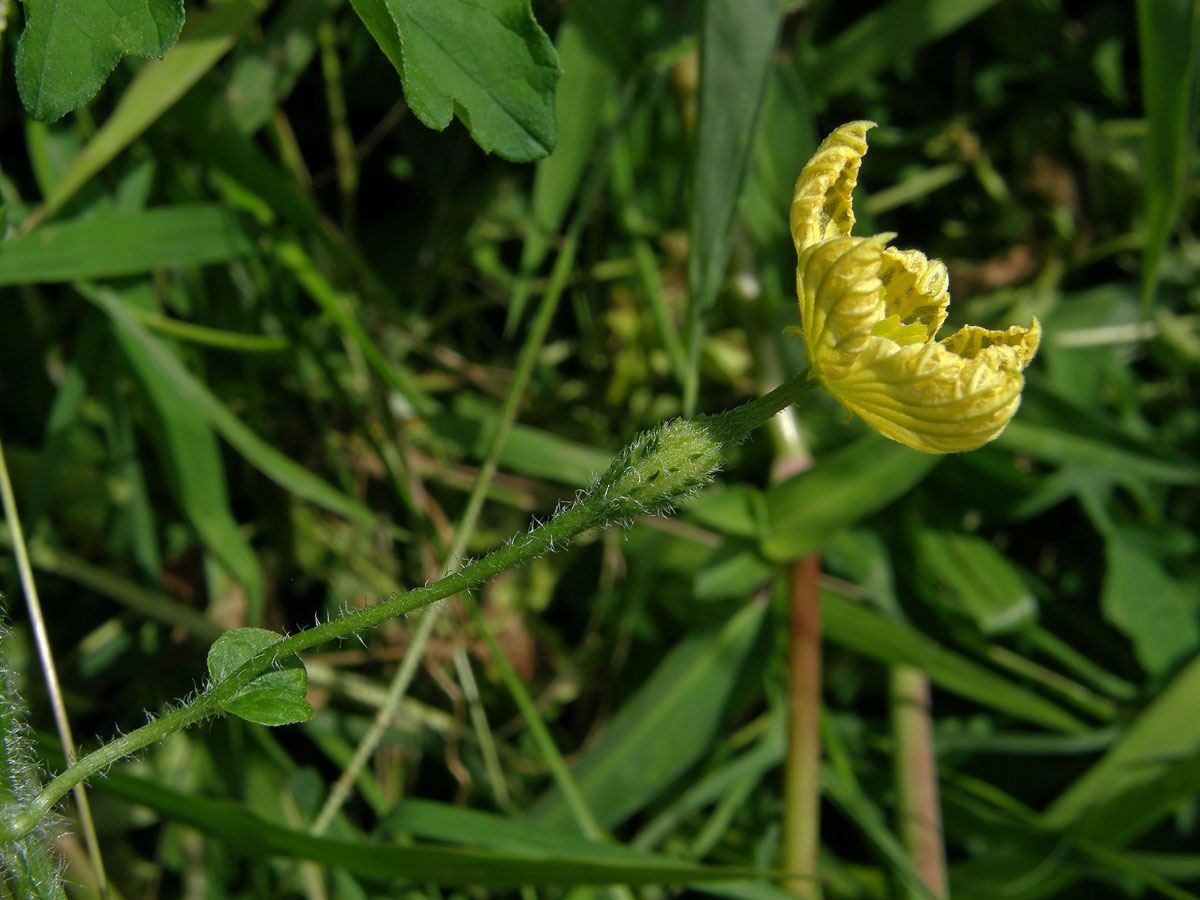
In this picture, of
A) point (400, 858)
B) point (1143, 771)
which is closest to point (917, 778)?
point (1143, 771)

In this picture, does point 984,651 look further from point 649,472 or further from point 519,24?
point 519,24

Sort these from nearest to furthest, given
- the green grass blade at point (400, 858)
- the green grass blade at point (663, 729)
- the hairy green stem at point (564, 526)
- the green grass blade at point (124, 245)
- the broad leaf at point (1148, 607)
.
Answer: the hairy green stem at point (564, 526), the green grass blade at point (400, 858), the green grass blade at point (124, 245), the green grass blade at point (663, 729), the broad leaf at point (1148, 607)

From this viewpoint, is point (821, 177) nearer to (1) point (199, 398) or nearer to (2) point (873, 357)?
(2) point (873, 357)

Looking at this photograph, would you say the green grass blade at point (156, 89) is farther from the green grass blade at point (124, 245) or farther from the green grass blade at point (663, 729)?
the green grass blade at point (663, 729)

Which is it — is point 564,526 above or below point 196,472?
above

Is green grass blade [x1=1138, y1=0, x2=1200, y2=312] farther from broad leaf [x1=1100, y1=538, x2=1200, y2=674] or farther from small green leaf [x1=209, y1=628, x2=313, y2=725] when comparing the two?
small green leaf [x1=209, y1=628, x2=313, y2=725]

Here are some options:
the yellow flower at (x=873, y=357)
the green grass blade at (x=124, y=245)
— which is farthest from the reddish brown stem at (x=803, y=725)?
the green grass blade at (x=124, y=245)

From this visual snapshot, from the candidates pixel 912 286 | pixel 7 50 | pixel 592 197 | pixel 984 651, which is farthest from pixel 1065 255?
pixel 7 50

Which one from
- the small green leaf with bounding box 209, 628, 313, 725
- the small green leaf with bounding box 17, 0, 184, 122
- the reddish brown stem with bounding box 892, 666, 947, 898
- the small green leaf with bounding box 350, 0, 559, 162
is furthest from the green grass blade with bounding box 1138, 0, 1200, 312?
the small green leaf with bounding box 209, 628, 313, 725
